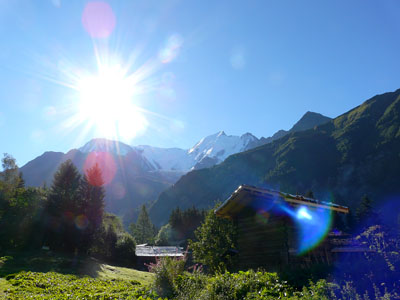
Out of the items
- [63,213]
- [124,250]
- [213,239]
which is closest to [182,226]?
[124,250]

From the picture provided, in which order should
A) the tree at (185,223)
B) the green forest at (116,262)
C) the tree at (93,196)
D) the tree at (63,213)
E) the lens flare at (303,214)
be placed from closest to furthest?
the green forest at (116,262) < the lens flare at (303,214) < the tree at (63,213) < the tree at (93,196) < the tree at (185,223)

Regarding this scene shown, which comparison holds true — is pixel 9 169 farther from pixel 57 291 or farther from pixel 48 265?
pixel 57 291

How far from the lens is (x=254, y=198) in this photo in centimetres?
1487

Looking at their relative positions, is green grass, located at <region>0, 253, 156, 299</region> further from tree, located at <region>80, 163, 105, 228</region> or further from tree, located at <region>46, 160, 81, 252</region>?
tree, located at <region>80, 163, 105, 228</region>

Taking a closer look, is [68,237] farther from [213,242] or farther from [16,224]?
[213,242]

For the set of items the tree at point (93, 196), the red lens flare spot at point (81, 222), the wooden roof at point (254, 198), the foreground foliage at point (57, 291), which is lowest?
the foreground foliage at point (57, 291)

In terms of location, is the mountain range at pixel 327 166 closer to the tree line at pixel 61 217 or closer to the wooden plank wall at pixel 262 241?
the tree line at pixel 61 217

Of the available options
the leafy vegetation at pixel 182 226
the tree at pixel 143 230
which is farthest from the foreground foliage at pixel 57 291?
the tree at pixel 143 230

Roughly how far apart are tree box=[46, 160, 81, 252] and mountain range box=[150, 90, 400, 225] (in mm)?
96596

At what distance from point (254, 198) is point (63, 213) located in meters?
34.5

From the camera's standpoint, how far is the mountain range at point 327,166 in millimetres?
118375

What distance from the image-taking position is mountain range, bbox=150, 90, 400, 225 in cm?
11838

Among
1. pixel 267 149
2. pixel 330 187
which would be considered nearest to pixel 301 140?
pixel 267 149

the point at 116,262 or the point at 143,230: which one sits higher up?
the point at 143,230
